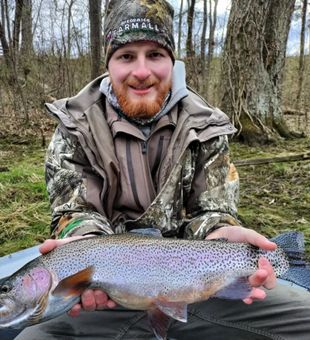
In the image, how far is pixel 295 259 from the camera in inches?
92.7

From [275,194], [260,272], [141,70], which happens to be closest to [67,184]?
[141,70]

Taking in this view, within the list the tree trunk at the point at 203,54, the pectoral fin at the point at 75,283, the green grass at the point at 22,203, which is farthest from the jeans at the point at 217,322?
the tree trunk at the point at 203,54

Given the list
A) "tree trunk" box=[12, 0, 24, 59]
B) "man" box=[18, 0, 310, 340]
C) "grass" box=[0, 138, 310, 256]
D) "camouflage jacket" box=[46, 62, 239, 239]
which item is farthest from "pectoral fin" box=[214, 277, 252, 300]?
"tree trunk" box=[12, 0, 24, 59]

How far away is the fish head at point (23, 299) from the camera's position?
2.01 meters

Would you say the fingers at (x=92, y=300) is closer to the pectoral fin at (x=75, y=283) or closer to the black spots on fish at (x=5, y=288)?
the pectoral fin at (x=75, y=283)

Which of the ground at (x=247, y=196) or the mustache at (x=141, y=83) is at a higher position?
the mustache at (x=141, y=83)

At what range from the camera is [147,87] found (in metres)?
2.82

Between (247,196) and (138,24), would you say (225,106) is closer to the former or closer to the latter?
(247,196)

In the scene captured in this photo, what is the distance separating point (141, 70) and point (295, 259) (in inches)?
50.1

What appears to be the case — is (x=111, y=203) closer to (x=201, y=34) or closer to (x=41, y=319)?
(x=41, y=319)

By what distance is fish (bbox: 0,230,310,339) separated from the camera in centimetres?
206

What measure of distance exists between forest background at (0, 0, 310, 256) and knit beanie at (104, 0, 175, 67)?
2.09 metres

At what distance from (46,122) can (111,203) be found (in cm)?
804

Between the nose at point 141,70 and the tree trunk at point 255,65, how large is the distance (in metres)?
5.54
